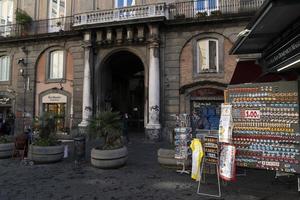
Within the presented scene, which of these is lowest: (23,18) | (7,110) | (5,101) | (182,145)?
(182,145)

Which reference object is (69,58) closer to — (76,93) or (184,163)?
(76,93)

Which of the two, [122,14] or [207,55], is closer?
[207,55]

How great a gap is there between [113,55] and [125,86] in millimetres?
5415

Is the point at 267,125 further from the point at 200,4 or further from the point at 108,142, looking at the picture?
the point at 200,4

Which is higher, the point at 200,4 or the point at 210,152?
the point at 200,4

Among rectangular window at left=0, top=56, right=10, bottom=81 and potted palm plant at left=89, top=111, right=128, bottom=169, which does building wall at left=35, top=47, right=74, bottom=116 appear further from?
potted palm plant at left=89, top=111, right=128, bottom=169

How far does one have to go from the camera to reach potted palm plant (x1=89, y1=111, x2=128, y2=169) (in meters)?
8.25

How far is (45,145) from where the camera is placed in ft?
30.8

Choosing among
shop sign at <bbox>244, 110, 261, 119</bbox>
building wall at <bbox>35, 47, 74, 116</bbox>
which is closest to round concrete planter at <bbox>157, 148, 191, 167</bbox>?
shop sign at <bbox>244, 110, 261, 119</bbox>

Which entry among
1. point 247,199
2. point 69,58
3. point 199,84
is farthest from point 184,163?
point 69,58

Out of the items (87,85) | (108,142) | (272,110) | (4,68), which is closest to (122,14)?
(87,85)

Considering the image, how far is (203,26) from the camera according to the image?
607 inches

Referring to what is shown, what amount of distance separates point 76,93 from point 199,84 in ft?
26.5

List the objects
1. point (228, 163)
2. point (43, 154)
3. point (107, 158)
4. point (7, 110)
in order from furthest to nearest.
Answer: point (7, 110)
point (43, 154)
point (107, 158)
point (228, 163)
